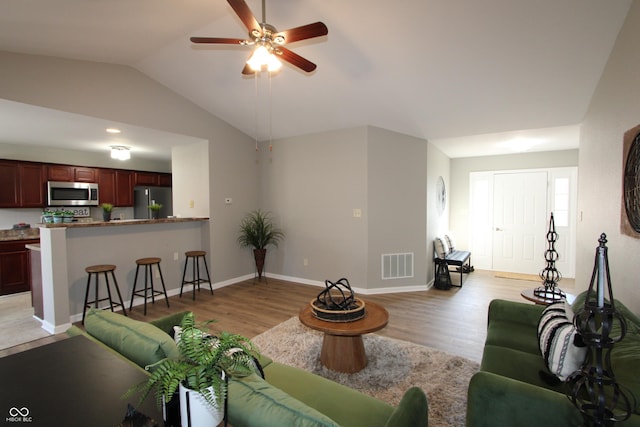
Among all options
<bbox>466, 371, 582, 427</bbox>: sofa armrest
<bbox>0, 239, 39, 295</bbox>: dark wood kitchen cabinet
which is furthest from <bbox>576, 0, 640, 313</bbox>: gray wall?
<bbox>0, 239, 39, 295</bbox>: dark wood kitchen cabinet

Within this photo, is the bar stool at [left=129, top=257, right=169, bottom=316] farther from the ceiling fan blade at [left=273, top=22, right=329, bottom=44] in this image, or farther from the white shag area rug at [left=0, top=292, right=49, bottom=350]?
the ceiling fan blade at [left=273, top=22, right=329, bottom=44]

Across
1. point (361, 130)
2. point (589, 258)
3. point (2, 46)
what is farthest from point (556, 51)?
point (2, 46)

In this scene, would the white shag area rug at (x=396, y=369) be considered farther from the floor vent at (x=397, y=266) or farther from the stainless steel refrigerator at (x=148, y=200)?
the stainless steel refrigerator at (x=148, y=200)

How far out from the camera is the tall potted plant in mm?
5230

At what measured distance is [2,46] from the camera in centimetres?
282

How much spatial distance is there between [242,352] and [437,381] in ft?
6.46

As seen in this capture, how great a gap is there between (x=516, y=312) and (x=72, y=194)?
682 centimetres

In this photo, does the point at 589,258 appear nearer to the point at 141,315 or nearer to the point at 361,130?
the point at 361,130

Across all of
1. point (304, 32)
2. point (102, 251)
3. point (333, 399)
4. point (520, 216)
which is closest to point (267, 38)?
point (304, 32)

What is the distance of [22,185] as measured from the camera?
493 centimetres

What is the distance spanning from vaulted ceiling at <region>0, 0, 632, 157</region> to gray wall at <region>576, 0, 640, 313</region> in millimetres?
235

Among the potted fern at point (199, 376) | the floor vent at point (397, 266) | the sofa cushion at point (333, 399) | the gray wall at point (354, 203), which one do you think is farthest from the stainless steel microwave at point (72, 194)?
the potted fern at point (199, 376)

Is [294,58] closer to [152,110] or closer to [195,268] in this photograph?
[152,110]

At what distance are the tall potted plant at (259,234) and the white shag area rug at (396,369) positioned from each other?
2.14m
